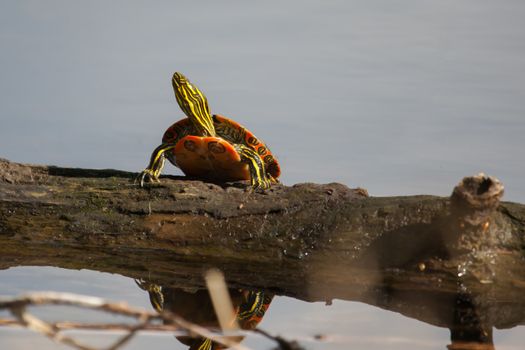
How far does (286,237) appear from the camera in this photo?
151 inches

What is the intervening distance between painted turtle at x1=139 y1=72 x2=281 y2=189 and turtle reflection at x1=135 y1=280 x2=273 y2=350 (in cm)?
81

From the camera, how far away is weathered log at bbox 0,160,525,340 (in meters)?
3.47

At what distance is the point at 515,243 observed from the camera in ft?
11.6

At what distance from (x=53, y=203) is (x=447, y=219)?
6.29ft

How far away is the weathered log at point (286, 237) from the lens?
3.47m

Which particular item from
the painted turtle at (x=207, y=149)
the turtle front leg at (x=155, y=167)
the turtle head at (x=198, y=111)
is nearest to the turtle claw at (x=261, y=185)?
the painted turtle at (x=207, y=149)

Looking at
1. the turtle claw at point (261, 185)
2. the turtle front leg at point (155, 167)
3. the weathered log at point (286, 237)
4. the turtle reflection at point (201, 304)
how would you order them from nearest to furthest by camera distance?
1. the turtle reflection at point (201, 304)
2. the weathered log at point (286, 237)
3. the turtle claw at point (261, 185)
4. the turtle front leg at point (155, 167)

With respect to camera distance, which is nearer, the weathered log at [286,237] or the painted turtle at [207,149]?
the weathered log at [286,237]

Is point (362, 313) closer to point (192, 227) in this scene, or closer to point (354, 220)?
point (354, 220)

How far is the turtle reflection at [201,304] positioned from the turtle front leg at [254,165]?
973 millimetres

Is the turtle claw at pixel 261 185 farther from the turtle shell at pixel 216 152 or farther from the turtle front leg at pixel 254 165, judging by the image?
the turtle shell at pixel 216 152

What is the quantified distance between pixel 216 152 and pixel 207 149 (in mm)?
49

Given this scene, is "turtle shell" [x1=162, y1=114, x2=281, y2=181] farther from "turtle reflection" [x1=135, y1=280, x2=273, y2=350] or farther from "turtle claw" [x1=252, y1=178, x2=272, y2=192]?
"turtle reflection" [x1=135, y1=280, x2=273, y2=350]

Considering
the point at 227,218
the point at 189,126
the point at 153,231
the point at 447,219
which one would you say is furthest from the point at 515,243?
the point at 189,126
